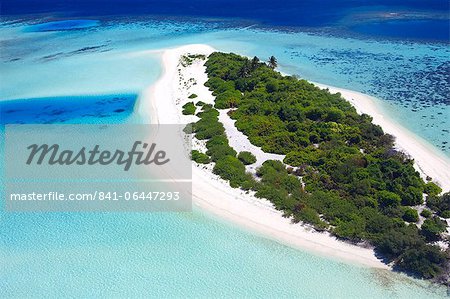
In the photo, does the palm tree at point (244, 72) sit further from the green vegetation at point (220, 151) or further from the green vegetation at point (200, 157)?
the green vegetation at point (200, 157)

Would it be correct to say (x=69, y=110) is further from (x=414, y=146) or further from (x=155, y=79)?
(x=414, y=146)

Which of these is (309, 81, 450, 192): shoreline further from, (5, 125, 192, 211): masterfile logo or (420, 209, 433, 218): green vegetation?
(5, 125, 192, 211): masterfile logo

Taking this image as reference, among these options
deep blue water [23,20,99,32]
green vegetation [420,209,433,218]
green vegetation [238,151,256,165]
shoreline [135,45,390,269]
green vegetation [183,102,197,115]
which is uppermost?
deep blue water [23,20,99,32]

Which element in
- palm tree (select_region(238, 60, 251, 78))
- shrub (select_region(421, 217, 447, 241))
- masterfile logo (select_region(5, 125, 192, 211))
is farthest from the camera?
palm tree (select_region(238, 60, 251, 78))

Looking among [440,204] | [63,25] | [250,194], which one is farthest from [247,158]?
[63,25]

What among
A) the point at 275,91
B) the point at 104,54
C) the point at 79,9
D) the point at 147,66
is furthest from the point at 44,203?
the point at 79,9

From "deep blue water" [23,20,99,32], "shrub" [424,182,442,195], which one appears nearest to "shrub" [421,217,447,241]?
"shrub" [424,182,442,195]

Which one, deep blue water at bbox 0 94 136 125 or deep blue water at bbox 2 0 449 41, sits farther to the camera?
deep blue water at bbox 2 0 449 41

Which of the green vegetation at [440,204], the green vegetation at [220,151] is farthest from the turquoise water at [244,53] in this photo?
the green vegetation at [220,151]
